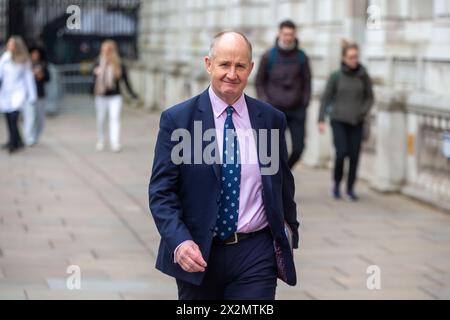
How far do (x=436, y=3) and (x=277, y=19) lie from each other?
7104 mm

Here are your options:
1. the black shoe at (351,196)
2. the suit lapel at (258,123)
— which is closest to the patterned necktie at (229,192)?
the suit lapel at (258,123)

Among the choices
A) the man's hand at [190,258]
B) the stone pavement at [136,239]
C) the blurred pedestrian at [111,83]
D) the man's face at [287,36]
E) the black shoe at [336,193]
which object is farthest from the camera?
the blurred pedestrian at [111,83]

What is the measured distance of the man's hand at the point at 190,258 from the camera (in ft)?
15.5

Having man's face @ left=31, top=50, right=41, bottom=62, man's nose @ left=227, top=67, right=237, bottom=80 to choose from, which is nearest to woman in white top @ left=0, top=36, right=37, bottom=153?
man's face @ left=31, top=50, right=41, bottom=62

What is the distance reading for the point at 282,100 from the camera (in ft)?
40.8

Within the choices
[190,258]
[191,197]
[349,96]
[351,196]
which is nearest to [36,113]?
[351,196]

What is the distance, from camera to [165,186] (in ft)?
16.1

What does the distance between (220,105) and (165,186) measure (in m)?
0.42

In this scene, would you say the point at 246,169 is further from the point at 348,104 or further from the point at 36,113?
the point at 36,113

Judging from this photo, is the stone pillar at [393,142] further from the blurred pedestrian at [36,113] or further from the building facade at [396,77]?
the blurred pedestrian at [36,113]

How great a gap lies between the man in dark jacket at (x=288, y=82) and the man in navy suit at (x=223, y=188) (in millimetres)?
7408

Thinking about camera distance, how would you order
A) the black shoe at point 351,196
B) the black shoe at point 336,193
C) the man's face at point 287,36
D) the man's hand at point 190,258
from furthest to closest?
the black shoe at point 336,193 < the black shoe at point 351,196 < the man's face at point 287,36 < the man's hand at point 190,258

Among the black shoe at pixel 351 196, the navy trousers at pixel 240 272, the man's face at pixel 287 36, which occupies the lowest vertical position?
the black shoe at pixel 351 196
